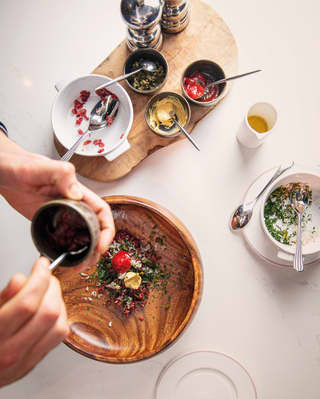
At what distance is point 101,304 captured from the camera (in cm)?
147

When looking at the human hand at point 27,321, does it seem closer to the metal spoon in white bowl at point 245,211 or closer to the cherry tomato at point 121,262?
the cherry tomato at point 121,262

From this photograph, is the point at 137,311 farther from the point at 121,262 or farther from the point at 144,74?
the point at 144,74

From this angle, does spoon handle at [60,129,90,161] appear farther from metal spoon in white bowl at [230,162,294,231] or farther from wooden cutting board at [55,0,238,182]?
metal spoon in white bowl at [230,162,294,231]

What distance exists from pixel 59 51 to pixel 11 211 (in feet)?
2.69

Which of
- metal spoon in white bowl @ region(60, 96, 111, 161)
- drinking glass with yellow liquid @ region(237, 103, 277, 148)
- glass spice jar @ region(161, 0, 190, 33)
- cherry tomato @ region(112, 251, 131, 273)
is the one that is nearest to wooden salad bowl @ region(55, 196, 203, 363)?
cherry tomato @ region(112, 251, 131, 273)

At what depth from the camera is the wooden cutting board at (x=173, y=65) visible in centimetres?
146

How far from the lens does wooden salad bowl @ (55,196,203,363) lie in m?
1.39

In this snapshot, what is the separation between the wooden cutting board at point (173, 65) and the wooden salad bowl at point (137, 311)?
19 centimetres

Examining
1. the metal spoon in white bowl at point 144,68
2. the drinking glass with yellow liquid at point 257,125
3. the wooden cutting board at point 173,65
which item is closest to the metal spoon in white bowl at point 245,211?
the drinking glass with yellow liquid at point 257,125

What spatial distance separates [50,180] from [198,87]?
0.79 metres

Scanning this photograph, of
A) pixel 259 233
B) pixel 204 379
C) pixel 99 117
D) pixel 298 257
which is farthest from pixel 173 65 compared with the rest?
pixel 204 379

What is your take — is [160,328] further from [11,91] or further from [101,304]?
[11,91]

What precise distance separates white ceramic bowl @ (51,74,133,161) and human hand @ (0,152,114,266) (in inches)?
13.1

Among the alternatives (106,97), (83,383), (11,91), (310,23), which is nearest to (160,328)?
(83,383)
